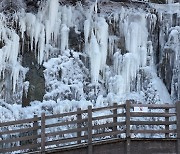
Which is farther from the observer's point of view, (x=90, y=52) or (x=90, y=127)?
(x=90, y=52)

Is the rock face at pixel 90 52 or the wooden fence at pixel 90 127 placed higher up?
the rock face at pixel 90 52

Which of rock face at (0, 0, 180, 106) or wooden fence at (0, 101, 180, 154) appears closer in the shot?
wooden fence at (0, 101, 180, 154)

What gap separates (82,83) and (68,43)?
5.51 ft

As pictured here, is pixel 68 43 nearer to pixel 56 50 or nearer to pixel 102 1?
pixel 56 50

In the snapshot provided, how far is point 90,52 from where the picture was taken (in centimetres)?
1424

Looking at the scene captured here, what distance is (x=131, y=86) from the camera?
14500 millimetres

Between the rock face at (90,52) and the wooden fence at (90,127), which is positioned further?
the rock face at (90,52)

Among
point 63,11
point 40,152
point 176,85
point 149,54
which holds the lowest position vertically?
point 40,152

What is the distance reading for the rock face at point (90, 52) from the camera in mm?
13273

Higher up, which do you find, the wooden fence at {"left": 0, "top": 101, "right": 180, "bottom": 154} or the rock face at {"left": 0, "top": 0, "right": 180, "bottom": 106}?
the rock face at {"left": 0, "top": 0, "right": 180, "bottom": 106}

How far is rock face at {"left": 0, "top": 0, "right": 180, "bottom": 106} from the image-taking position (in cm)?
1327

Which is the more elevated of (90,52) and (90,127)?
(90,52)

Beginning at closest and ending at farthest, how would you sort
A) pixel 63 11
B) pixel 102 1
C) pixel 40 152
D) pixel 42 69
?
pixel 40 152
pixel 42 69
pixel 63 11
pixel 102 1

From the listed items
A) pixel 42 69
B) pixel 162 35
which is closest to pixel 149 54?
pixel 162 35
